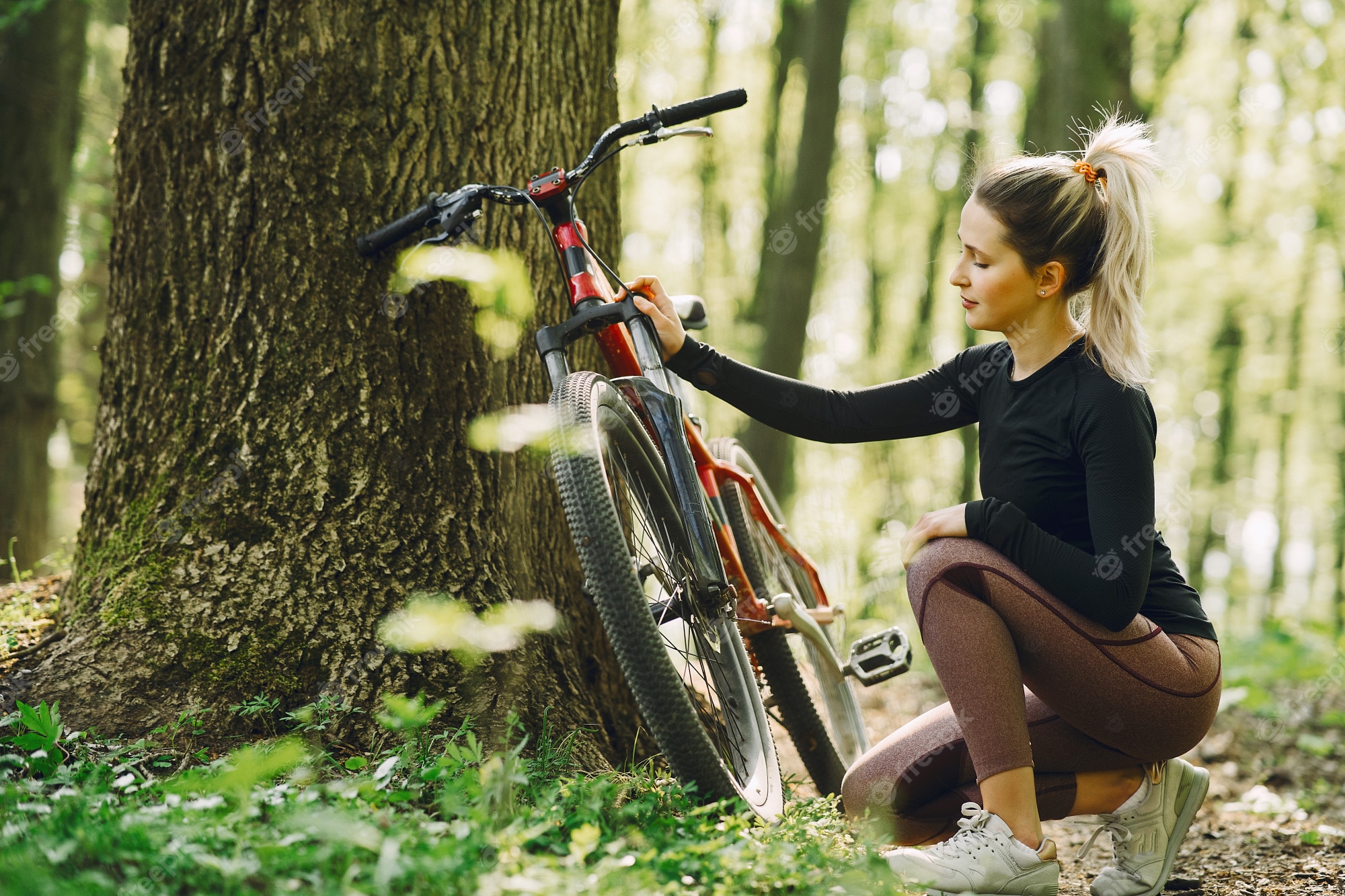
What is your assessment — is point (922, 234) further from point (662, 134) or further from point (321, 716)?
point (321, 716)

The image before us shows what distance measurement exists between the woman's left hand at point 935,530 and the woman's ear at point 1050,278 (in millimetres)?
522

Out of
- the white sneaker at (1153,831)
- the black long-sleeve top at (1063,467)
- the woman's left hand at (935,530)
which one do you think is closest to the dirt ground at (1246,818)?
the white sneaker at (1153,831)

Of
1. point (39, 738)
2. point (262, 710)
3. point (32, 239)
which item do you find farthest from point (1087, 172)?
point (32, 239)

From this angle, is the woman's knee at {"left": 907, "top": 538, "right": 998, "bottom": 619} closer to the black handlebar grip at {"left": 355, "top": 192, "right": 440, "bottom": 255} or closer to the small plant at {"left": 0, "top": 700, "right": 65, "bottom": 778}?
the black handlebar grip at {"left": 355, "top": 192, "right": 440, "bottom": 255}

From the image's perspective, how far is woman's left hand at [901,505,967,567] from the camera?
2.09 m

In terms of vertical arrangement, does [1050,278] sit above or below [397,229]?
below

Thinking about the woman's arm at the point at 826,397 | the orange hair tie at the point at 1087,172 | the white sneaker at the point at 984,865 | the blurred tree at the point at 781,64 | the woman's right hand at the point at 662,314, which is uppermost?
the blurred tree at the point at 781,64

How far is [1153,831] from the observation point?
7.33ft

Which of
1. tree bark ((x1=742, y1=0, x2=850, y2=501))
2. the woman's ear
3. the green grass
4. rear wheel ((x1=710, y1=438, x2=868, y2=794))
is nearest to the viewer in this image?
the green grass

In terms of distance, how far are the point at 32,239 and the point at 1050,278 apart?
529 centimetres

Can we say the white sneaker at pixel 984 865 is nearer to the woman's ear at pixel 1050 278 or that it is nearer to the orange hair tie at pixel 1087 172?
the woman's ear at pixel 1050 278

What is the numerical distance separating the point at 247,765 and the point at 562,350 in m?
1.04

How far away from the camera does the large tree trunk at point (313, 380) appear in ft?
7.60

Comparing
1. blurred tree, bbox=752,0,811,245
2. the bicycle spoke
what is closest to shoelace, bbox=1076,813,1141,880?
the bicycle spoke
